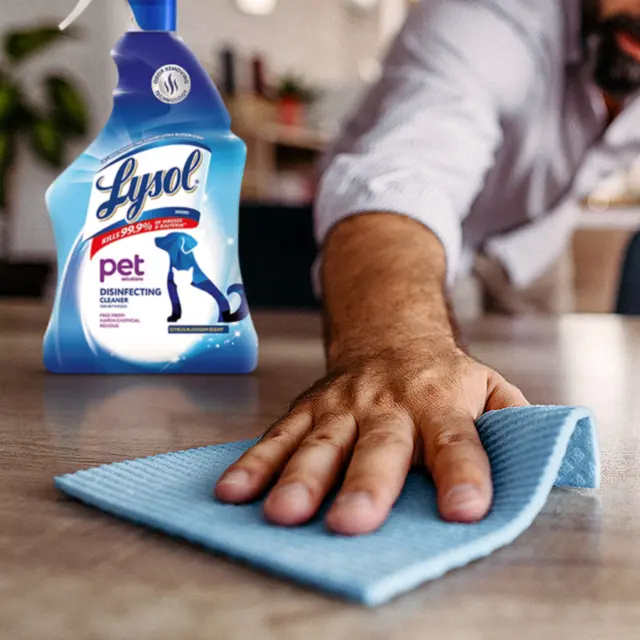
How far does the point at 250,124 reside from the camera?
4.31m

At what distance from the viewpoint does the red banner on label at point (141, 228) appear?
66cm

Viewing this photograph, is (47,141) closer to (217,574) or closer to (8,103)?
(8,103)

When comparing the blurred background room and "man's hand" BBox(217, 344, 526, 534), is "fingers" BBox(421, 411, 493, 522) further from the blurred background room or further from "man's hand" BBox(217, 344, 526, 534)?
the blurred background room

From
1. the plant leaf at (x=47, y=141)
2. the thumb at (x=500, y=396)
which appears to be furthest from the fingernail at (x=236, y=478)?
the plant leaf at (x=47, y=141)

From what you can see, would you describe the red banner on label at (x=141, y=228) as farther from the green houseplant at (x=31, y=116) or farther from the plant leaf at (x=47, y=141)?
the plant leaf at (x=47, y=141)

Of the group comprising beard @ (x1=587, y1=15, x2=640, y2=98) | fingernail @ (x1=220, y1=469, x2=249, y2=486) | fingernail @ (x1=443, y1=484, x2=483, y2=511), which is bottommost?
fingernail @ (x1=220, y1=469, x2=249, y2=486)

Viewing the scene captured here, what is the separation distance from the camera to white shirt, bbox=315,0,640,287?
0.88 meters

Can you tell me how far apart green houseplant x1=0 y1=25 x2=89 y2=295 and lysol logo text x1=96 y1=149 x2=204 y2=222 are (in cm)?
296

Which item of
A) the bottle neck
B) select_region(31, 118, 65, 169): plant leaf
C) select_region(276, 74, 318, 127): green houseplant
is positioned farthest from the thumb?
select_region(276, 74, 318, 127): green houseplant

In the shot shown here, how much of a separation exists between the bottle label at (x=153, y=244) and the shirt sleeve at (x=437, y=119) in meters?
0.20

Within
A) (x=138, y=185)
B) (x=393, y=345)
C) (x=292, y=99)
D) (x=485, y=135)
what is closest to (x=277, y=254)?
(x=485, y=135)

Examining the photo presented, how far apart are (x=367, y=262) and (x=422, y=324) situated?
0.48 ft

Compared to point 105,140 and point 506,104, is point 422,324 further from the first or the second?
point 506,104

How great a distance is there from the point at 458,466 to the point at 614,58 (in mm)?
1223
